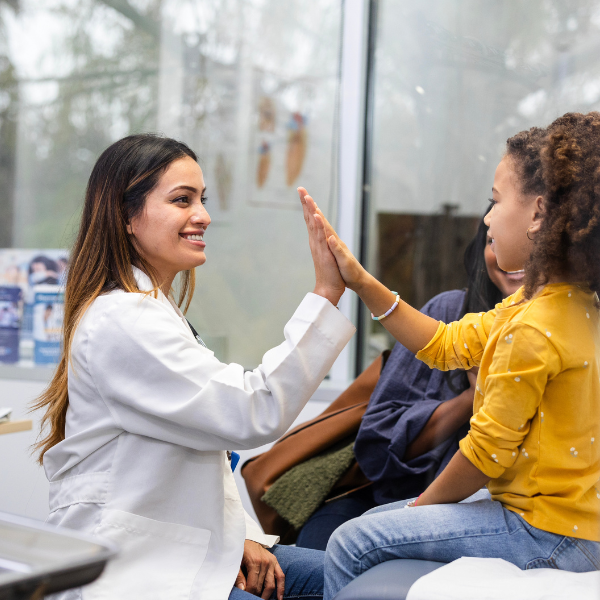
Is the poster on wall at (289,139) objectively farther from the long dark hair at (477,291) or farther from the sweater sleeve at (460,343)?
the sweater sleeve at (460,343)

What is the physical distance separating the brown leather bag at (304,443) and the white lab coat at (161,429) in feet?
1.75

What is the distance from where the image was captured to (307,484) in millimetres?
1574

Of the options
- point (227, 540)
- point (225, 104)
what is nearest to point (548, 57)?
point (227, 540)

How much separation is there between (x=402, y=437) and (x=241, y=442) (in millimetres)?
516

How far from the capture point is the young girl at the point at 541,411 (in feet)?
2.90

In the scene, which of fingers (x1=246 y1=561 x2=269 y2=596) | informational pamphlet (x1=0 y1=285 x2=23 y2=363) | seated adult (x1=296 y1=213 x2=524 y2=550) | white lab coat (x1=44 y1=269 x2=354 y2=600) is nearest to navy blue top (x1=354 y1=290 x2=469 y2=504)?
seated adult (x1=296 y1=213 x2=524 y2=550)

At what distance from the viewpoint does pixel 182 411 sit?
100 cm

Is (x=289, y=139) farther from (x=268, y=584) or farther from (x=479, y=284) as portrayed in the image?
(x=268, y=584)

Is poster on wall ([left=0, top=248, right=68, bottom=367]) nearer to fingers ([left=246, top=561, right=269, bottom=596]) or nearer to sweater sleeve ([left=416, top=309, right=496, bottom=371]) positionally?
fingers ([left=246, top=561, right=269, bottom=596])

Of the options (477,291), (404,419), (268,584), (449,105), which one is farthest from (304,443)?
(449,105)

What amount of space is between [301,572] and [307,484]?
0.27 meters

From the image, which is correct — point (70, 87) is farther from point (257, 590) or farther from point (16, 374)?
point (257, 590)

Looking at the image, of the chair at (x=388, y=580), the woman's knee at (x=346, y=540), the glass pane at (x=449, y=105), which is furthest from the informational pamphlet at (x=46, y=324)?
the chair at (x=388, y=580)

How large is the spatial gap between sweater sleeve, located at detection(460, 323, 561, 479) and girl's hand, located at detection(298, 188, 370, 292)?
0.31m
